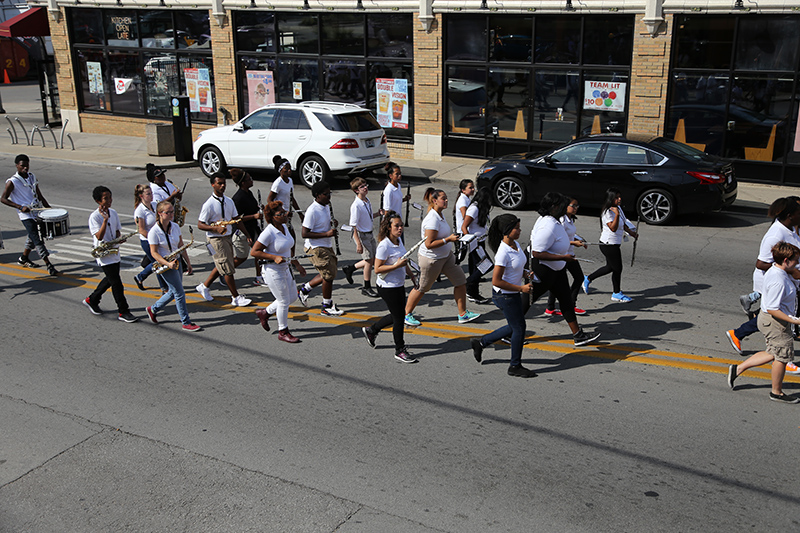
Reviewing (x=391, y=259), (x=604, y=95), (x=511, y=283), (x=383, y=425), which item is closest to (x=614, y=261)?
(x=511, y=283)

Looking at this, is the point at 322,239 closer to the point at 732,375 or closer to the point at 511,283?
the point at 511,283

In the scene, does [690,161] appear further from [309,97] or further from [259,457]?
[309,97]

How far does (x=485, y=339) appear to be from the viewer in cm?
815

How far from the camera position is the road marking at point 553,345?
319 inches

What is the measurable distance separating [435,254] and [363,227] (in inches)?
63.8

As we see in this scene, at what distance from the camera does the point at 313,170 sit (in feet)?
59.0

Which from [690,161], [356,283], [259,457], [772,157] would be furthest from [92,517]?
[772,157]

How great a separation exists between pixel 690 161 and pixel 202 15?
16.2 m

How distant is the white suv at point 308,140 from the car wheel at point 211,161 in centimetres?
4

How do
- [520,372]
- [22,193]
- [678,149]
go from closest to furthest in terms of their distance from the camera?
1. [520,372]
2. [22,193]
3. [678,149]

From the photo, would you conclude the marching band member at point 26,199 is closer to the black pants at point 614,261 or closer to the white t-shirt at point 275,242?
the white t-shirt at point 275,242

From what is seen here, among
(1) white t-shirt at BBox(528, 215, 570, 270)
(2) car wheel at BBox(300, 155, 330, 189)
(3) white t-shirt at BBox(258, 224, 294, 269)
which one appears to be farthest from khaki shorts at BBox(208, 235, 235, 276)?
(2) car wheel at BBox(300, 155, 330, 189)

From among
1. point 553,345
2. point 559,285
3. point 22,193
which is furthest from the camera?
Result: point 22,193

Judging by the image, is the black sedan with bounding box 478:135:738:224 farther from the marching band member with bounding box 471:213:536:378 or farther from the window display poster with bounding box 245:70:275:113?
the window display poster with bounding box 245:70:275:113
